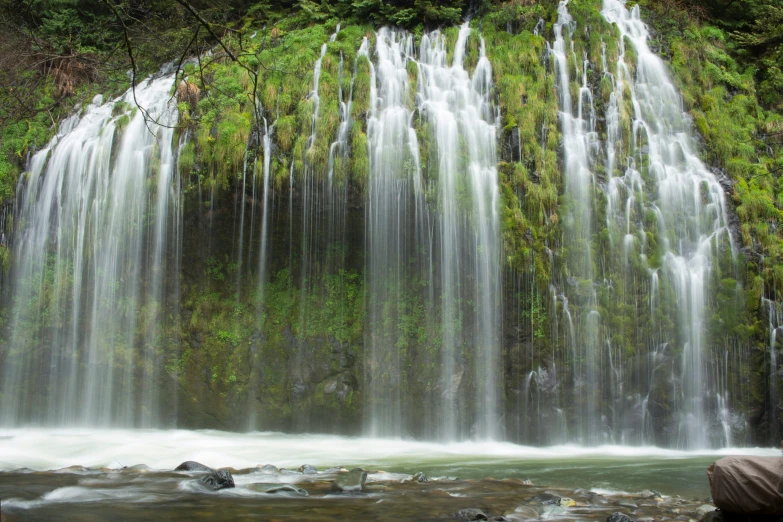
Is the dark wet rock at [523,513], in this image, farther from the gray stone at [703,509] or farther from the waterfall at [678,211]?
the waterfall at [678,211]

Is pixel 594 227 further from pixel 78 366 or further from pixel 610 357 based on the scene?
pixel 78 366

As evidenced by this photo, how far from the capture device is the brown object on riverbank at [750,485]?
3.98 metres

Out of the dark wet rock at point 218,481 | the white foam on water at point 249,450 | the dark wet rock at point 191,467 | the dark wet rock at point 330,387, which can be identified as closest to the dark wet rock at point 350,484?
the dark wet rock at point 218,481

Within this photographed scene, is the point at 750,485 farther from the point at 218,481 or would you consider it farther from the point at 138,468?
the point at 138,468

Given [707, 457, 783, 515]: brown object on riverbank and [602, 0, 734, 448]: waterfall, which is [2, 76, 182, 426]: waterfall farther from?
[707, 457, 783, 515]: brown object on riverbank

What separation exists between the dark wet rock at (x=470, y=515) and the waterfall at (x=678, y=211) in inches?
251

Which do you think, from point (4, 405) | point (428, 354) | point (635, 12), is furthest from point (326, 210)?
point (635, 12)

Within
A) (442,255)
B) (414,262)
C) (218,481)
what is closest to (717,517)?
(218,481)

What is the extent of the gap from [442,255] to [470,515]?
6579 mm

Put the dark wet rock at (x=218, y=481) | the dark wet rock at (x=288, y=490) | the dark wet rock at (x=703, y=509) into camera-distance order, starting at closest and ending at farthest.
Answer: the dark wet rock at (x=703, y=509) → the dark wet rock at (x=288, y=490) → the dark wet rock at (x=218, y=481)

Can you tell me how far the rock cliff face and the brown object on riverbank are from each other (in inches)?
253

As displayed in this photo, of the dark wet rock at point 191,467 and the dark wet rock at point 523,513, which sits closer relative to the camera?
the dark wet rock at point 523,513

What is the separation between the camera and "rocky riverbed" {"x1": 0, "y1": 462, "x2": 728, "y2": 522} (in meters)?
5.21

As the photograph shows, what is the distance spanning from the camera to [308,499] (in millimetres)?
5797
